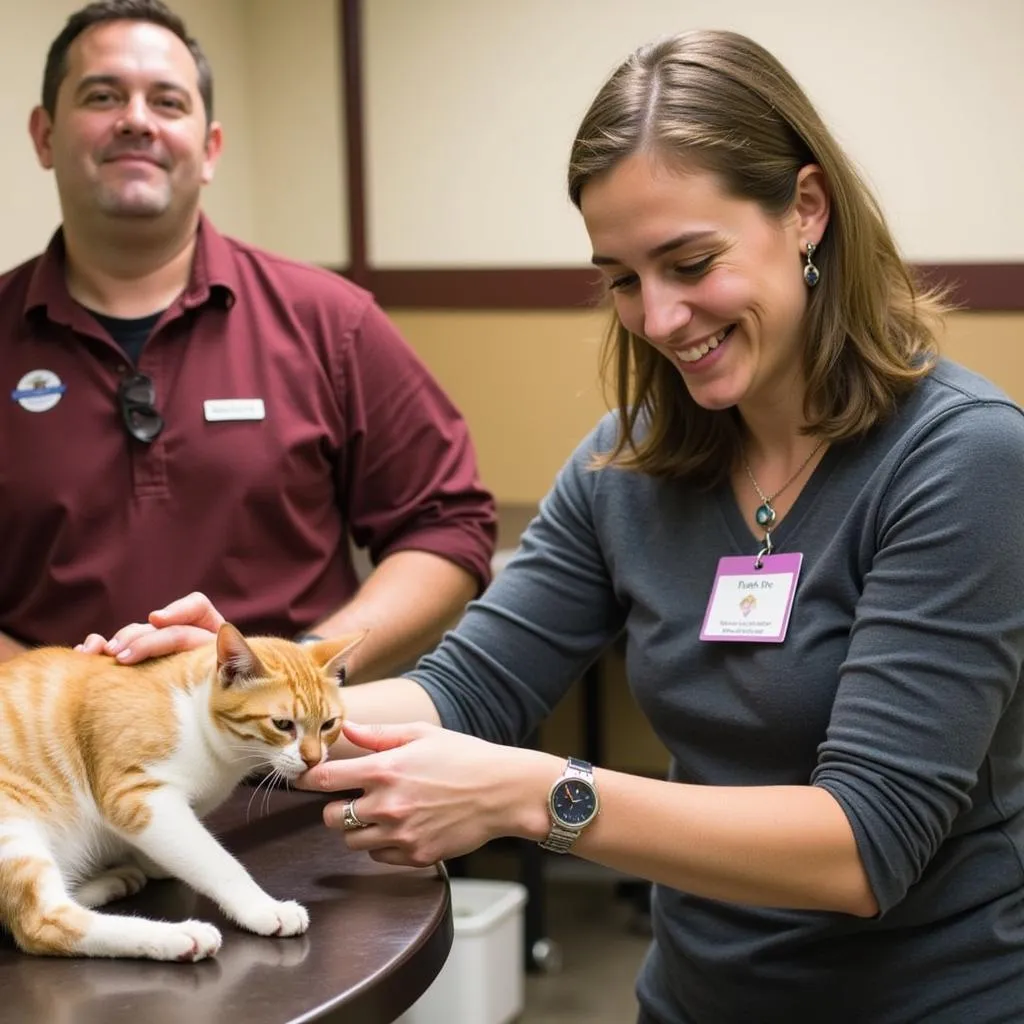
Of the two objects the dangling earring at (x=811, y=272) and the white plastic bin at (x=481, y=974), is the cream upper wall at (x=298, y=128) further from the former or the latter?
the dangling earring at (x=811, y=272)

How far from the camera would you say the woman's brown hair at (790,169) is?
1295mm

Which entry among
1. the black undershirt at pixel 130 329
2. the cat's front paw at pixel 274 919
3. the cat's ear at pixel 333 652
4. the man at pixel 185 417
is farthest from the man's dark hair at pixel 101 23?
the cat's front paw at pixel 274 919

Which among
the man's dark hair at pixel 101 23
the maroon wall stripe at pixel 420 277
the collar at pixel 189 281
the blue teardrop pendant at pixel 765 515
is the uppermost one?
the man's dark hair at pixel 101 23

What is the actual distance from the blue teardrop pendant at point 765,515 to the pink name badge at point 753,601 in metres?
0.04

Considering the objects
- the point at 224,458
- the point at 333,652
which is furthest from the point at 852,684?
the point at 224,458

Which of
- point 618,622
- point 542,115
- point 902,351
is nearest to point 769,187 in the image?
point 902,351

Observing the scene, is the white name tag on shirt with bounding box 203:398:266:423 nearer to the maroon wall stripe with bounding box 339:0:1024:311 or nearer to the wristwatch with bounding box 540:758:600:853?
the wristwatch with bounding box 540:758:600:853

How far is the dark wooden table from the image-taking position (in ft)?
3.31

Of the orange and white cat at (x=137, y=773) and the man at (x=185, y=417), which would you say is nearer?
the orange and white cat at (x=137, y=773)

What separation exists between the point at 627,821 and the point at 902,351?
1.77ft

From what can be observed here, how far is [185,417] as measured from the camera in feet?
7.04

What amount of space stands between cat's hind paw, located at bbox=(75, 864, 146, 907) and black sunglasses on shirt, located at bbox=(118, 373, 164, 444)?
1.00 meters

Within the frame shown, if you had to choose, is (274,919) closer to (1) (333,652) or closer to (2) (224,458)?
(1) (333,652)

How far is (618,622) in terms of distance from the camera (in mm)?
1606
